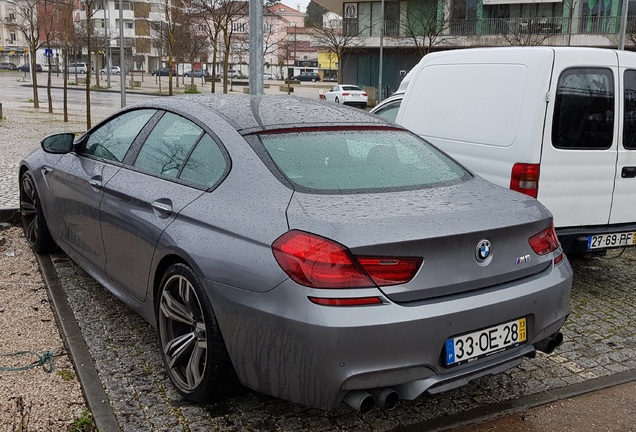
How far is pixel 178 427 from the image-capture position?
10.7 ft

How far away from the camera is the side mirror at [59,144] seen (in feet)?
16.9

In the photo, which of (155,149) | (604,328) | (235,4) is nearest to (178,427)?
(155,149)

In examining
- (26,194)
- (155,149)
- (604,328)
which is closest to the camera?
(155,149)

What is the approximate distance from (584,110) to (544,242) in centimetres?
239

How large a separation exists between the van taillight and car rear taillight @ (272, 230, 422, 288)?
2559 mm

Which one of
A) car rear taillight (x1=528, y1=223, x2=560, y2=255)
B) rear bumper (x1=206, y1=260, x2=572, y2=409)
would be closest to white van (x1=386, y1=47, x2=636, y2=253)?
car rear taillight (x1=528, y1=223, x2=560, y2=255)

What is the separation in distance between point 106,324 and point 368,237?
2468 millimetres

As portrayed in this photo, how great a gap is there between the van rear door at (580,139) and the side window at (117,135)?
3.00 meters

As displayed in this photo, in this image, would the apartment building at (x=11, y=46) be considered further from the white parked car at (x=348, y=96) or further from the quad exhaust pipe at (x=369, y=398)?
the quad exhaust pipe at (x=369, y=398)

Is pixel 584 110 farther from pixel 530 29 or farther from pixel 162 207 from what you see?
pixel 530 29

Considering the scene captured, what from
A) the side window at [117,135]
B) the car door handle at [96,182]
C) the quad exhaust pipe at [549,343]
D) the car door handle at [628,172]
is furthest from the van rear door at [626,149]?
the car door handle at [96,182]

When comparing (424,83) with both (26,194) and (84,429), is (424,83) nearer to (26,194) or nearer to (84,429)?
(26,194)

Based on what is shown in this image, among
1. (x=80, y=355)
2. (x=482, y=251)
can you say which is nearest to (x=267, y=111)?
(x=482, y=251)

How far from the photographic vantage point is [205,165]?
359cm
